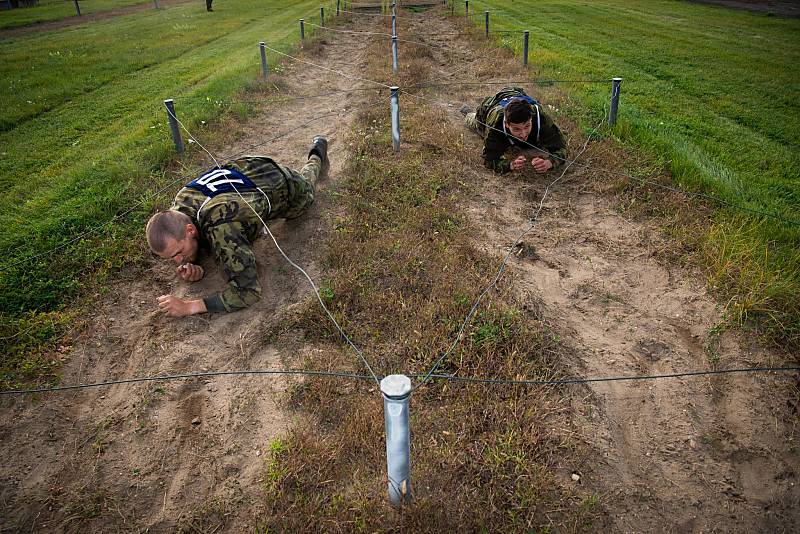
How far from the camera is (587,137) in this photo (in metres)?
7.16

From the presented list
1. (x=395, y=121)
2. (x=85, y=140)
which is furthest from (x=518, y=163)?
(x=85, y=140)

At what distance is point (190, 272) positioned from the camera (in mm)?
4477

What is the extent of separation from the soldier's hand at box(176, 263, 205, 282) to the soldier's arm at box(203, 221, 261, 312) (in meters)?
0.44

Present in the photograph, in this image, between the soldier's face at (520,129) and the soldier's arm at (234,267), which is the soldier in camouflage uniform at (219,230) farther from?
the soldier's face at (520,129)

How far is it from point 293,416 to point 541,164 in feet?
14.6

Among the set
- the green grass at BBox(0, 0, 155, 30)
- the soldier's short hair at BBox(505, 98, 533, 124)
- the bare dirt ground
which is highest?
the green grass at BBox(0, 0, 155, 30)

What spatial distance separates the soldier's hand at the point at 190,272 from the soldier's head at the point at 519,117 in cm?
401

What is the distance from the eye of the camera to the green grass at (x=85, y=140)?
4.66 m

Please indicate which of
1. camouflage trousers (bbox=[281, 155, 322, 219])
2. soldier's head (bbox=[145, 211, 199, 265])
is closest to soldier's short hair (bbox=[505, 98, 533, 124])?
camouflage trousers (bbox=[281, 155, 322, 219])

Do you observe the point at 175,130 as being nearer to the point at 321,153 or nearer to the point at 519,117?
the point at 321,153

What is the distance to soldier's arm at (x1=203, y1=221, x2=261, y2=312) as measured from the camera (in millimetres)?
4125

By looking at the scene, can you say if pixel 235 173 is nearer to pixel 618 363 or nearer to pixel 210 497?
pixel 210 497

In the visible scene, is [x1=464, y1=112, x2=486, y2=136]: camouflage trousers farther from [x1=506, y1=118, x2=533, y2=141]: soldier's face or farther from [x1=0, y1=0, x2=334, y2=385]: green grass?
[x1=0, y1=0, x2=334, y2=385]: green grass

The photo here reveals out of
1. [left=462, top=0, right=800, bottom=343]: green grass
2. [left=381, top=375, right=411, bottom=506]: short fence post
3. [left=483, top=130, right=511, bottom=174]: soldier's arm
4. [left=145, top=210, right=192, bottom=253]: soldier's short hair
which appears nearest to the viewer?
[left=381, top=375, right=411, bottom=506]: short fence post
